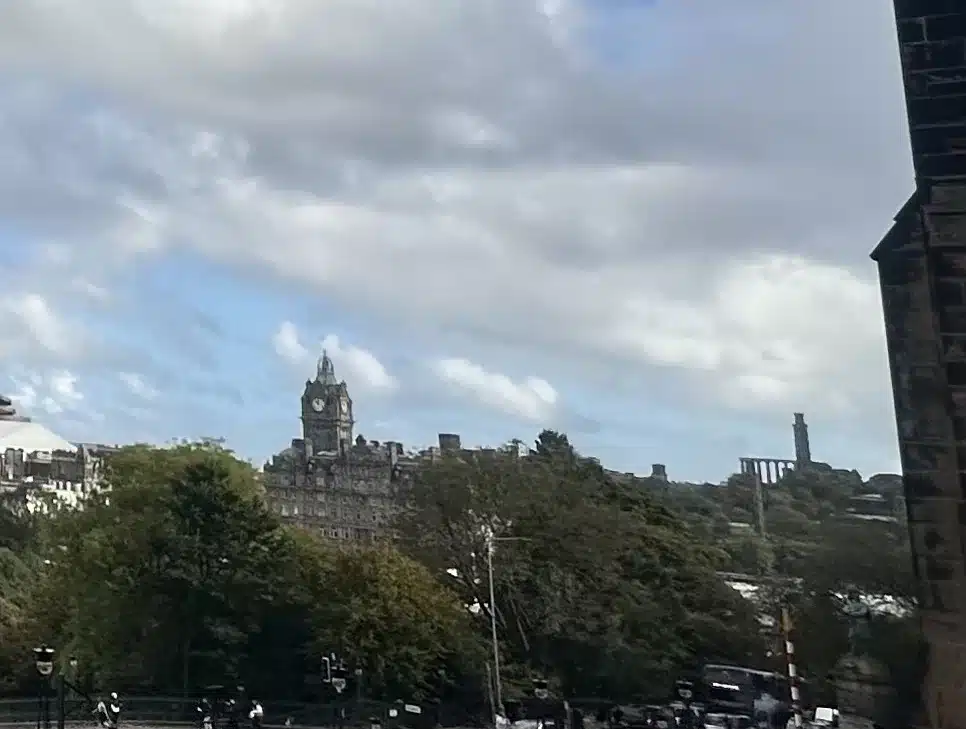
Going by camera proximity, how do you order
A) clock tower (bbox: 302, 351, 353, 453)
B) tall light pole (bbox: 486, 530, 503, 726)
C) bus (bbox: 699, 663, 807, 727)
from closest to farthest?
1. bus (bbox: 699, 663, 807, 727)
2. tall light pole (bbox: 486, 530, 503, 726)
3. clock tower (bbox: 302, 351, 353, 453)

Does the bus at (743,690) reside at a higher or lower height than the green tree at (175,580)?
lower

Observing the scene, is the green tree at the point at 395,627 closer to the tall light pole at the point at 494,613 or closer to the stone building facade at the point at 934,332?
the tall light pole at the point at 494,613

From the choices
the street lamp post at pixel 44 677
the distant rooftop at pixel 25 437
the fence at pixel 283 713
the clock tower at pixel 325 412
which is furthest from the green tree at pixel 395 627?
the distant rooftop at pixel 25 437

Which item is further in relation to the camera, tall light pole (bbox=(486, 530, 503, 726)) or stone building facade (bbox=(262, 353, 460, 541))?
stone building facade (bbox=(262, 353, 460, 541))

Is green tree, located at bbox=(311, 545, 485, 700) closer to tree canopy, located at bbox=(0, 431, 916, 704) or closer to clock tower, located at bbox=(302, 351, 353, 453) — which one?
tree canopy, located at bbox=(0, 431, 916, 704)

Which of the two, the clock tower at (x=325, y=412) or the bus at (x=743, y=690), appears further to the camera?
the clock tower at (x=325, y=412)

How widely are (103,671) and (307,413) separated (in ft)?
11.7

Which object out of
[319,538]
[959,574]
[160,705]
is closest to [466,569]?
[319,538]

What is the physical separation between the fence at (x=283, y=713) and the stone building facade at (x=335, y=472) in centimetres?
135

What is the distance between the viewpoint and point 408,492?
820 centimetres

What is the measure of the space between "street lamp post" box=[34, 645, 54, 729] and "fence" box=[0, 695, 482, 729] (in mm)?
191

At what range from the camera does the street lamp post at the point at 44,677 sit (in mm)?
6395

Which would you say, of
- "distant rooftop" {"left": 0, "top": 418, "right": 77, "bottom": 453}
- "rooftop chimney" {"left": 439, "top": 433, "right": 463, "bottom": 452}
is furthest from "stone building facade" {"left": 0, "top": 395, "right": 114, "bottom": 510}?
"rooftop chimney" {"left": 439, "top": 433, "right": 463, "bottom": 452}

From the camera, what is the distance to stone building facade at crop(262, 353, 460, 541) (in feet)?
29.3
